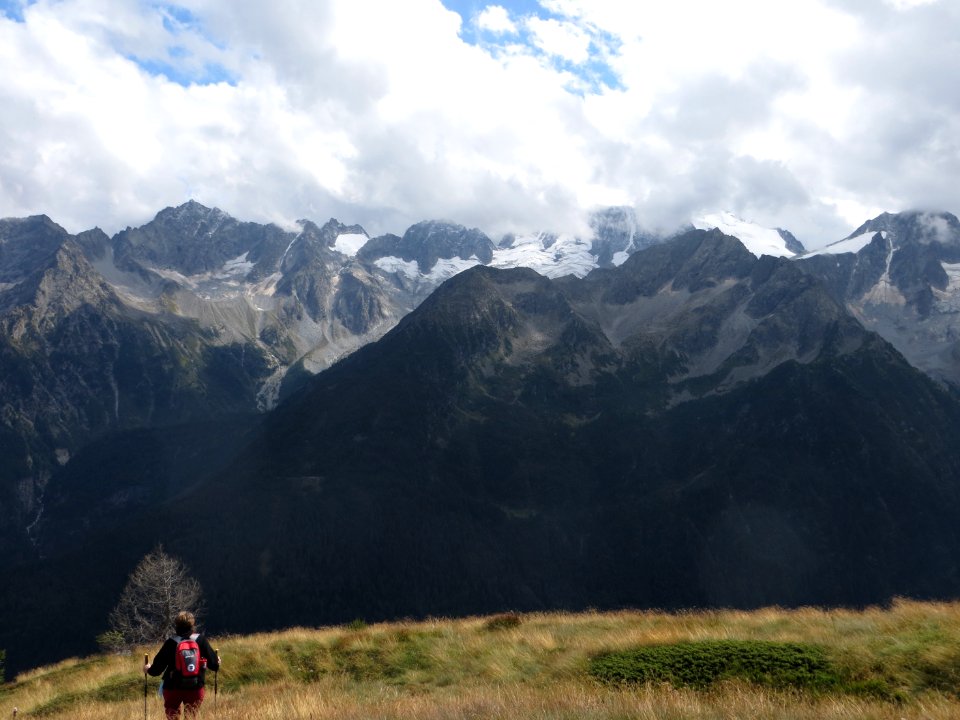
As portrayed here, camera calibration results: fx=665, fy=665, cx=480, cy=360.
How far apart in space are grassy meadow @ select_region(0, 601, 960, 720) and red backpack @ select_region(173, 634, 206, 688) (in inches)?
53.2

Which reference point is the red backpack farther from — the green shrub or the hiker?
the green shrub

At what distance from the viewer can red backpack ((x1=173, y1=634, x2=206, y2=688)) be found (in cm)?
1616

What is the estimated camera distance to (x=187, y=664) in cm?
1619

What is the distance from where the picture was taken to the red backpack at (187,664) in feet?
53.0

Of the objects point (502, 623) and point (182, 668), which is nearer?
point (182, 668)

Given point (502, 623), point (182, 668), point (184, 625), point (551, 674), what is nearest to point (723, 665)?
point (551, 674)

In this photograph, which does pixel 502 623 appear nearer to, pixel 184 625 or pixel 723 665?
pixel 723 665

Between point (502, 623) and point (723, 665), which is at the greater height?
point (723, 665)

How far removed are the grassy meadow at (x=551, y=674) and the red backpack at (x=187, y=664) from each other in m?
1.35

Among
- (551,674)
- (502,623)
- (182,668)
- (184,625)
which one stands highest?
(184,625)

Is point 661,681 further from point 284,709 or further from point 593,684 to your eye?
point 284,709

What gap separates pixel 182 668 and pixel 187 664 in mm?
134

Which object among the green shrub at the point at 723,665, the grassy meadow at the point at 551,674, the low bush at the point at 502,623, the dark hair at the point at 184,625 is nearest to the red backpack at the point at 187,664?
the dark hair at the point at 184,625

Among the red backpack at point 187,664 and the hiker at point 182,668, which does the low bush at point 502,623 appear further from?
the red backpack at point 187,664
